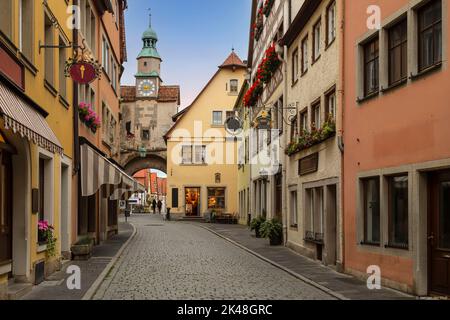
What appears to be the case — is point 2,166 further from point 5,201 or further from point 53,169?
point 53,169

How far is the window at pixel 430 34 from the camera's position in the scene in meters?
11.3

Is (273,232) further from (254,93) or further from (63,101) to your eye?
(63,101)

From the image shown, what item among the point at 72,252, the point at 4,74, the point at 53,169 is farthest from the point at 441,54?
the point at 72,252

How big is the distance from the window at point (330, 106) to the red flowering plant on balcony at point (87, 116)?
7.09m

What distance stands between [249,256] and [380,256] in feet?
24.9

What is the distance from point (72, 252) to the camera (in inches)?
715

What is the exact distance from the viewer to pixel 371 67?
48.4 feet

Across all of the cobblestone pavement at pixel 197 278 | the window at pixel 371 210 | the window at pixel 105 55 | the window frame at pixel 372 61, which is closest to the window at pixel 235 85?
the window at pixel 105 55

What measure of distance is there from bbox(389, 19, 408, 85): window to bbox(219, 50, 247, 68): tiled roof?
38482 mm

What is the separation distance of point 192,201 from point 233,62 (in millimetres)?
11079

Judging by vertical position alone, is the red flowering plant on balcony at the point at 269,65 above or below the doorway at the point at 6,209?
above

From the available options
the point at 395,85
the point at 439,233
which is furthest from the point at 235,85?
the point at 439,233

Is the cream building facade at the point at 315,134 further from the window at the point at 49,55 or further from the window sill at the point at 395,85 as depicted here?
the window at the point at 49,55

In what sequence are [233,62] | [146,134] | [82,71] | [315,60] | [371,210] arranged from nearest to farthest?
[371,210]
[82,71]
[315,60]
[233,62]
[146,134]
